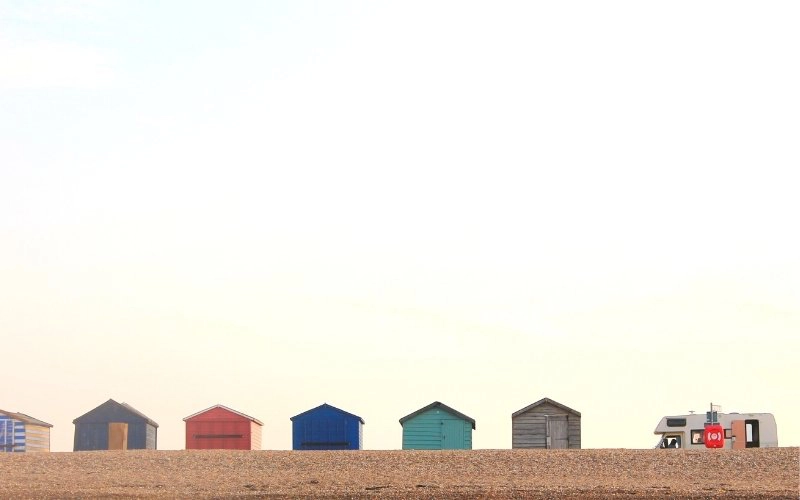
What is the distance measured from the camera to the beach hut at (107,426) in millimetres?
61969

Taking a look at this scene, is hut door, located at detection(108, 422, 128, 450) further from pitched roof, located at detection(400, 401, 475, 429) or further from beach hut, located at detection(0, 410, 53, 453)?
pitched roof, located at detection(400, 401, 475, 429)

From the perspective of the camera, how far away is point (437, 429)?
56.7m

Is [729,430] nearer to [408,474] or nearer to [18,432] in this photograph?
[408,474]

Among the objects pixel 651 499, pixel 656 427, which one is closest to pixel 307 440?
pixel 656 427

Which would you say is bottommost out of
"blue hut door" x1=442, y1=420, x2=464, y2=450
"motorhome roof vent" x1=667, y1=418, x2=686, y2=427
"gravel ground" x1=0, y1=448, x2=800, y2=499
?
"gravel ground" x1=0, y1=448, x2=800, y2=499

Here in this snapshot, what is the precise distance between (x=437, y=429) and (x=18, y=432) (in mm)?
19715

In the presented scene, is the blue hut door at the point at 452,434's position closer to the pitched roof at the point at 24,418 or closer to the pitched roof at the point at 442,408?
the pitched roof at the point at 442,408

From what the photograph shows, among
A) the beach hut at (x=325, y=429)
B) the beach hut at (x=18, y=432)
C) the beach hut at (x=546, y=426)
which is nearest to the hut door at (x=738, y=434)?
the beach hut at (x=546, y=426)

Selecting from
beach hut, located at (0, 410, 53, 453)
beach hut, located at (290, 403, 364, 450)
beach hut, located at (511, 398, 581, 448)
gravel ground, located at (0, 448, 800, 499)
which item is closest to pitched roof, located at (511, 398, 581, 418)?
beach hut, located at (511, 398, 581, 448)

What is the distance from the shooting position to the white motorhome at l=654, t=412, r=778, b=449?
200ft

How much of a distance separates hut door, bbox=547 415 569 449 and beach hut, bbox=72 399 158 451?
19.3 meters

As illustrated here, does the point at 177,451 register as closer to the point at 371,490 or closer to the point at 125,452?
the point at 125,452

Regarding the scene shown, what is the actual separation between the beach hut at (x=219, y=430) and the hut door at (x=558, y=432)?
42.8 feet

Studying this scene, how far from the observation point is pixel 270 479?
3969cm
